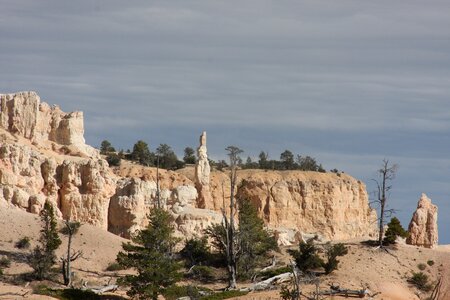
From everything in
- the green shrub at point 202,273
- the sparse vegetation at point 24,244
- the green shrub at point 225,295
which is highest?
the sparse vegetation at point 24,244

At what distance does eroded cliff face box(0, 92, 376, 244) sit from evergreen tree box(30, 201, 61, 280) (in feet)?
26.0

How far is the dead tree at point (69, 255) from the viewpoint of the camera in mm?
79250

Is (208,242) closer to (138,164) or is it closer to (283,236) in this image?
(283,236)

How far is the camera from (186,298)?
74.5 metres

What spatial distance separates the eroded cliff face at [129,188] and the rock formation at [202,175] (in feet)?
0.26

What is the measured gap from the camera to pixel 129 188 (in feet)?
325

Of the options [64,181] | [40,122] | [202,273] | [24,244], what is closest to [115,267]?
[202,273]

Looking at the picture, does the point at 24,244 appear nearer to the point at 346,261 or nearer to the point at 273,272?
the point at 273,272

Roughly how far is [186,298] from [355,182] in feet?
160

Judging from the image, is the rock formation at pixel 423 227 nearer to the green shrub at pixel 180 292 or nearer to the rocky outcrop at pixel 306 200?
the rocky outcrop at pixel 306 200

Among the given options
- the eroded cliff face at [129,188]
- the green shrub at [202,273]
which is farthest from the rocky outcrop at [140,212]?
the green shrub at [202,273]

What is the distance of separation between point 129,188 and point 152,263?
2404 cm

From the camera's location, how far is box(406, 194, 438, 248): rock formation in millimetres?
98812

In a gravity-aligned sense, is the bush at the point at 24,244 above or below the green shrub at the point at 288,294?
above
